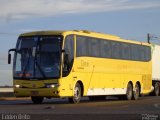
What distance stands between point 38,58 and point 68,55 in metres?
1.46

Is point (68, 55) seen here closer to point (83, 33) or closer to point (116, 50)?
point (83, 33)

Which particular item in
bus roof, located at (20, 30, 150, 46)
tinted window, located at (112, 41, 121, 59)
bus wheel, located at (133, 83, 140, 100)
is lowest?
bus wheel, located at (133, 83, 140, 100)

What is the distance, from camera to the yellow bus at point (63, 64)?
27703mm

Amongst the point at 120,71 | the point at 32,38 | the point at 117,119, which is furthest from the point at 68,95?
the point at 117,119

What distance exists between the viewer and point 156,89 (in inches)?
1694

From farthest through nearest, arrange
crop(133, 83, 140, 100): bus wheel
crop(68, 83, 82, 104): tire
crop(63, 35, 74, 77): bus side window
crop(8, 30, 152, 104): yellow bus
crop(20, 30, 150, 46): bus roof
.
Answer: crop(133, 83, 140, 100): bus wheel
crop(68, 83, 82, 104): tire
crop(20, 30, 150, 46): bus roof
crop(63, 35, 74, 77): bus side window
crop(8, 30, 152, 104): yellow bus

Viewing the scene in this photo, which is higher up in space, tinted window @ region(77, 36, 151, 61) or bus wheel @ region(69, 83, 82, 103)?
tinted window @ region(77, 36, 151, 61)

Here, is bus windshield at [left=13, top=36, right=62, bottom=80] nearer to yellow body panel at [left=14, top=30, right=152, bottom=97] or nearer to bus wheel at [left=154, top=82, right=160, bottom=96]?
yellow body panel at [left=14, top=30, right=152, bottom=97]

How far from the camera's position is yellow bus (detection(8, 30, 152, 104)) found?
2770 centimetres

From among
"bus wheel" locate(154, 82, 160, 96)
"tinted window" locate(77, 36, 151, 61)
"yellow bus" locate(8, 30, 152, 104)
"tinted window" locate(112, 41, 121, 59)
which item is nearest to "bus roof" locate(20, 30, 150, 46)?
"yellow bus" locate(8, 30, 152, 104)

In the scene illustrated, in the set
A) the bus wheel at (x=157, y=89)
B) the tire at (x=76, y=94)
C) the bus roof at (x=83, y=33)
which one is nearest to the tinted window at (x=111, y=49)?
the bus roof at (x=83, y=33)

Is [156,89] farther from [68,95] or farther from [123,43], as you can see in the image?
[68,95]

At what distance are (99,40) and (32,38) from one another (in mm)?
4576

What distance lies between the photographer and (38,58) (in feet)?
91.9
